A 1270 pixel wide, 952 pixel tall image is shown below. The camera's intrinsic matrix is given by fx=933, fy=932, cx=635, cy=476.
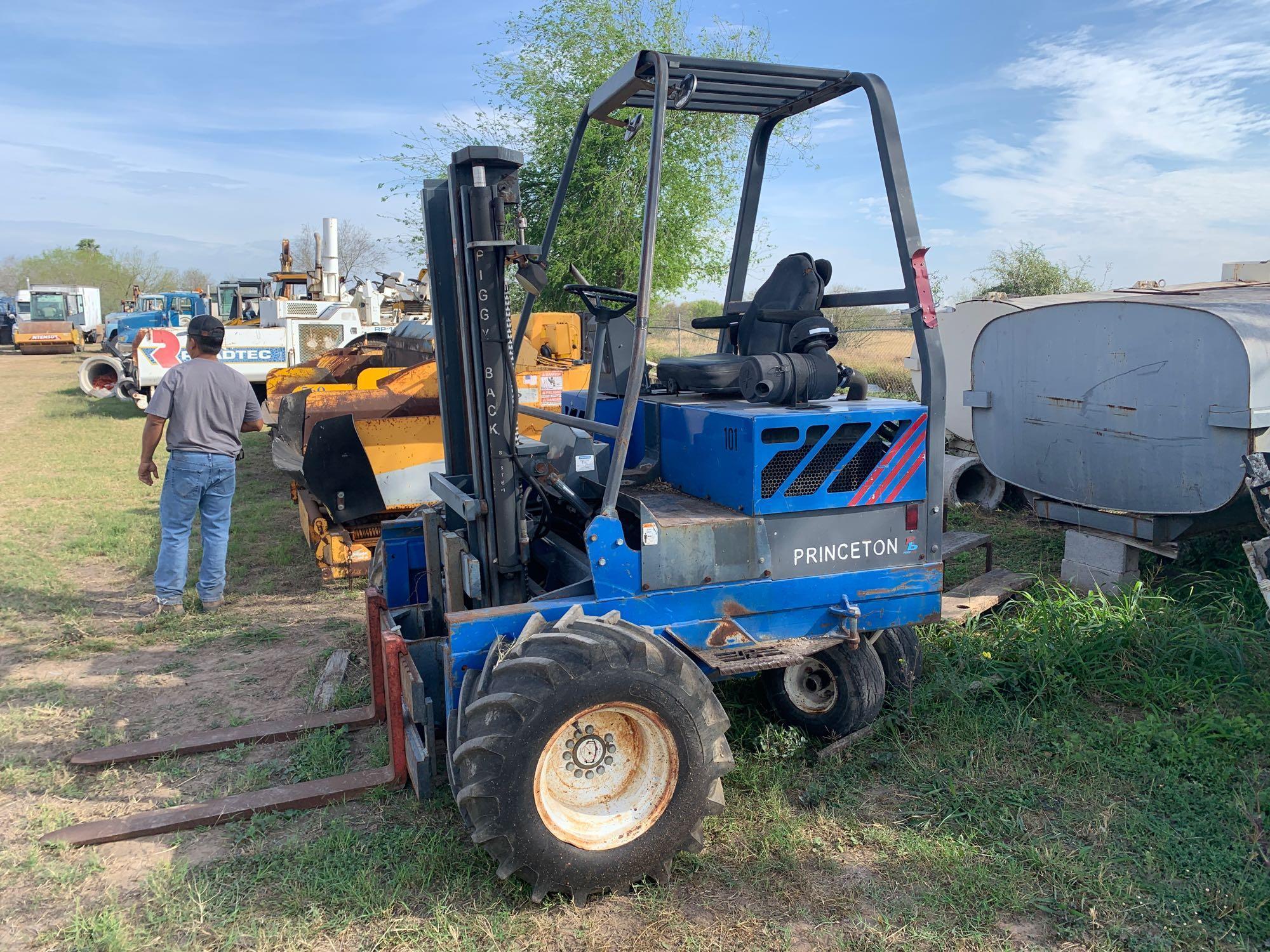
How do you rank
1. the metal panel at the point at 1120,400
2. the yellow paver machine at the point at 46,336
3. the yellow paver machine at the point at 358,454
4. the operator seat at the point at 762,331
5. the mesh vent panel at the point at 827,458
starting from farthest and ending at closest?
the yellow paver machine at the point at 46,336 → the yellow paver machine at the point at 358,454 → the metal panel at the point at 1120,400 → the operator seat at the point at 762,331 → the mesh vent panel at the point at 827,458

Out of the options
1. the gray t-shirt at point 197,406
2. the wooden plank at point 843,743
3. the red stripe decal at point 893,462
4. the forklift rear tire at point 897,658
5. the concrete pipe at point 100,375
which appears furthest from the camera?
the concrete pipe at point 100,375

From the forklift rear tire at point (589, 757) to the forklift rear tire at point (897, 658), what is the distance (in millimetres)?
1447

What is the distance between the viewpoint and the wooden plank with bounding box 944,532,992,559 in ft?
20.0

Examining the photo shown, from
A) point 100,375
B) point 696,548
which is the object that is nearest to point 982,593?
point 696,548

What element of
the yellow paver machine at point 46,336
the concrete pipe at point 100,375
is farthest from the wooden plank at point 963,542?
the yellow paver machine at point 46,336

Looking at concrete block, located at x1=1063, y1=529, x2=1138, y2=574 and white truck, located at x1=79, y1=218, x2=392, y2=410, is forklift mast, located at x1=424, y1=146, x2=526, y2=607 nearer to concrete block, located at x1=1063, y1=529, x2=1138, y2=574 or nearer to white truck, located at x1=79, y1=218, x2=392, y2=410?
concrete block, located at x1=1063, y1=529, x2=1138, y2=574

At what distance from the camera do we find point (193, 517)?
6.30 meters

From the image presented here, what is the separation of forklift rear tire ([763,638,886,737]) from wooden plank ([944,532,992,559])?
6.26 ft

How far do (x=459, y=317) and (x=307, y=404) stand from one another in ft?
10.0

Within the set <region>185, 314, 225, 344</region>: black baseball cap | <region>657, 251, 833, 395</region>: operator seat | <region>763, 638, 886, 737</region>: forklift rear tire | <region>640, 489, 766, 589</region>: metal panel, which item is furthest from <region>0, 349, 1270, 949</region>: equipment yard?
<region>185, 314, 225, 344</region>: black baseball cap

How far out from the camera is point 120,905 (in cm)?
319

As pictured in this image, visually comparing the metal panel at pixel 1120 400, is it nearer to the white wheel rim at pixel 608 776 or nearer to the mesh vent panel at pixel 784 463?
the mesh vent panel at pixel 784 463

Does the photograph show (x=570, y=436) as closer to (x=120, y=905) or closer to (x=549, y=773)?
(x=549, y=773)

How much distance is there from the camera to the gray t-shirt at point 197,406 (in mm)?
6062
